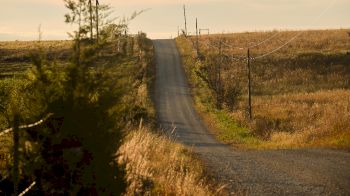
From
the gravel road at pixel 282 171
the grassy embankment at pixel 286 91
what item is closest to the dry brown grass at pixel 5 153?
the gravel road at pixel 282 171

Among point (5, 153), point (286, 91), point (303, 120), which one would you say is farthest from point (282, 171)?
point (286, 91)

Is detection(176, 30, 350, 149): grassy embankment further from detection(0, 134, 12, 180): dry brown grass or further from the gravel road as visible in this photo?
detection(0, 134, 12, 180): dry brown grass

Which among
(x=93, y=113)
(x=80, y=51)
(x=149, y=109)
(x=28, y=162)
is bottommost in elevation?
(x=149, y=109)

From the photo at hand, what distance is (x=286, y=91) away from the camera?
51844 mm

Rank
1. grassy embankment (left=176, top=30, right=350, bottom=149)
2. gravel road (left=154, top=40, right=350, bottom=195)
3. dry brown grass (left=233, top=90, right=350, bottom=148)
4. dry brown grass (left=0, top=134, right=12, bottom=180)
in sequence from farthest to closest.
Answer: grassy embankment (left=176, top=30, right=350, bottom=149)
dry brown grass (left=233, top=90, right=350, bottom=148)
gravel road (left=154, top=40, right=350, bottom=195)
dry brown grass (left=0, top=134, right=12, bottom=180)

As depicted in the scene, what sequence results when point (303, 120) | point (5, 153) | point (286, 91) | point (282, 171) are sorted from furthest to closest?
1. point (286, 91)
2. point (303, 120)
3. point (282, 171)
4. point (5, 153)

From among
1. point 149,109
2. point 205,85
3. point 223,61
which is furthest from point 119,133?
point 223,61

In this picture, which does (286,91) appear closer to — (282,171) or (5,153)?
(282,171)

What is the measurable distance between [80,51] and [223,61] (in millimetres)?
59776

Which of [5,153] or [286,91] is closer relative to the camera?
[5,153]

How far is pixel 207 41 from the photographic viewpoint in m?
81.8

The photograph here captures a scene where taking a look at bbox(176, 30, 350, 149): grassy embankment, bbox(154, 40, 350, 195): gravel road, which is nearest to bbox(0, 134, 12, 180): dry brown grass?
bbox(154, 40, 350, 195): gravel road

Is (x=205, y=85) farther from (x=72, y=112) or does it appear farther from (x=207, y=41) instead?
(x=72, y=112)

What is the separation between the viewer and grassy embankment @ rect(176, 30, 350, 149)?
→ 2591cm
